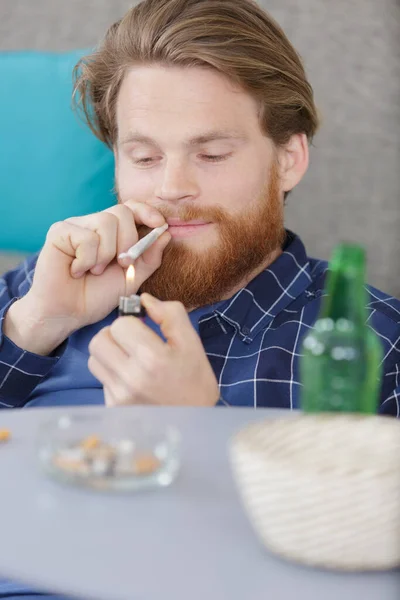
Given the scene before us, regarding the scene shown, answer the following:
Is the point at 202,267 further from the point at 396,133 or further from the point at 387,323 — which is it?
the point at 396,133

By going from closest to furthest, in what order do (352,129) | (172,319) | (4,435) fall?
(4,435), (172,319), (352,129)

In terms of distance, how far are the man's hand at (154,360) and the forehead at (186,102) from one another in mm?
588

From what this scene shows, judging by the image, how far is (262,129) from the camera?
159cm

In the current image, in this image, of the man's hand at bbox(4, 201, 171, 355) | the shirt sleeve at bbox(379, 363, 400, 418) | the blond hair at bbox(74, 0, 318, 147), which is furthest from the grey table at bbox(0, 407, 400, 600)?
the blond hair at bbox(74, 0, 318, 147)

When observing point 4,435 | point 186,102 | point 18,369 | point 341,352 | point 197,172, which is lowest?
point 18,369

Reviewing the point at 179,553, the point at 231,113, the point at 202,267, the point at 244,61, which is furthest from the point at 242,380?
the point at 179,553

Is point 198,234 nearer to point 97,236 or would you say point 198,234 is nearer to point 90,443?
point 97,236

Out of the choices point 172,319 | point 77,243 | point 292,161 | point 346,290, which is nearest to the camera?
point 346,290

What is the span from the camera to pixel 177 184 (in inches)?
56.7

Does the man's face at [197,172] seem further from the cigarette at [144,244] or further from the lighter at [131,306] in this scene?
Result: the lighter at [131,306]

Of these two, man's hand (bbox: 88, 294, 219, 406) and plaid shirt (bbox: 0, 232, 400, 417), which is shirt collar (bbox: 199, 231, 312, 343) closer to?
plaid shirt (bbox: 0, 232, 400, 417)

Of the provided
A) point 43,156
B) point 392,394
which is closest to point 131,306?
point 392,394

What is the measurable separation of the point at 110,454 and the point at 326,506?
22 centimetres

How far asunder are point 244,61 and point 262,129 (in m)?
0.13
